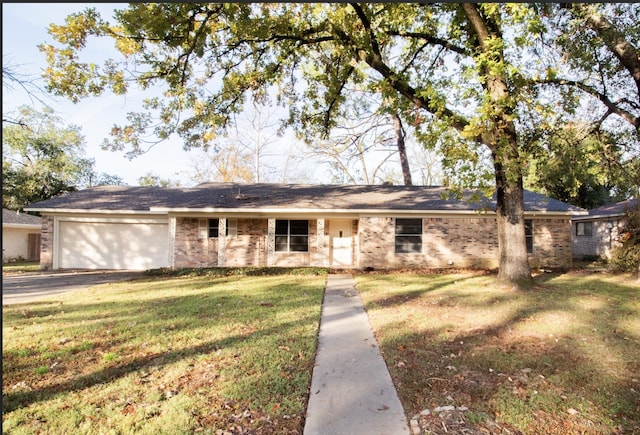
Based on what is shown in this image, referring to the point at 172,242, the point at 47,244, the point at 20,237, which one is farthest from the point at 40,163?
the point at 172,242

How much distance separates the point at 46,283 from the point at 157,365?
9.14m

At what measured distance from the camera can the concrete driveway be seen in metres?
8.84

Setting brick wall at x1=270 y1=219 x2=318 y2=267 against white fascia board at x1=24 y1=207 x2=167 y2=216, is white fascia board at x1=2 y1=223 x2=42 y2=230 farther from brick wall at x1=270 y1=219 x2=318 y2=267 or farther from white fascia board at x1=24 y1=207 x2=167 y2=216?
brick wall at x1=270 y1=219 x2=318 y2=267

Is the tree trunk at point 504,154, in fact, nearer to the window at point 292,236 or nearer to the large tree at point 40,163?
the window at point 292,236

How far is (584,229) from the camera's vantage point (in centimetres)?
2206

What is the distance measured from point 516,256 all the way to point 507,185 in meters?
1.92

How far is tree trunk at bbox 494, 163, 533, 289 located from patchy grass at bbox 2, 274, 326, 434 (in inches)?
210

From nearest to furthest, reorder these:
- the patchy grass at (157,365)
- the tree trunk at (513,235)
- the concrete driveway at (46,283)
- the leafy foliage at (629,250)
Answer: the patchy grass at (157,365), the concrete driveway at (46,283), the tree trunk at (513,235), the leafy foliage at (629,250)

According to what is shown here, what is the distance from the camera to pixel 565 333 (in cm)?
570

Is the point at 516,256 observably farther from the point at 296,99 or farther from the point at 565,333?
the point at 296,99

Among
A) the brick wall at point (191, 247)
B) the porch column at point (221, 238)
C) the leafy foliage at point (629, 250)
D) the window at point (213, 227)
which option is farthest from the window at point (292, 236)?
the leafy foliage at point (629, 250)

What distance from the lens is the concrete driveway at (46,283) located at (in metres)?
8.84

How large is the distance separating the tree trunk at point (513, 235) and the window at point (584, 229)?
16.2 metres

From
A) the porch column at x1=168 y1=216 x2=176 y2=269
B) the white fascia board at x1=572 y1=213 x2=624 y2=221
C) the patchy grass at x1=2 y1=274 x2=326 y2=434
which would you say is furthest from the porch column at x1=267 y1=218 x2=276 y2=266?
the white fascia board at x1=572 y1=213 x2=624 y2=221
